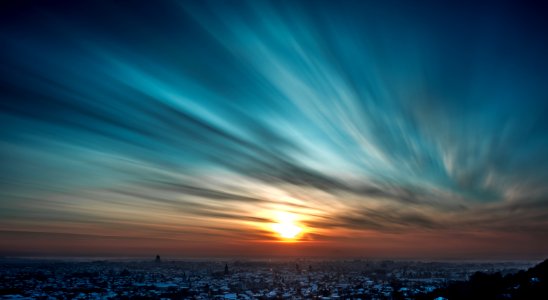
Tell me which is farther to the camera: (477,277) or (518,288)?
(477,277)

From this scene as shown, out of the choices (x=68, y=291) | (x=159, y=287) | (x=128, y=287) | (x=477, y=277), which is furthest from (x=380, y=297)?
(x=68, y=291)

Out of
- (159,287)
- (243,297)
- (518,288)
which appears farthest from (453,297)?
(159,287)

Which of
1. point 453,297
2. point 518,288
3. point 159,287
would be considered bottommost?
point 159,287

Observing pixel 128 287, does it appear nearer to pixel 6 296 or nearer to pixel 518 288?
pixel 6 296

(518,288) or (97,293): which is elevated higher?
(518,288)

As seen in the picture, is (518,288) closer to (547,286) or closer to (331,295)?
(547,286)

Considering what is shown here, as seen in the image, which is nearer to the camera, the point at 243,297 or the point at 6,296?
the point at 6,296

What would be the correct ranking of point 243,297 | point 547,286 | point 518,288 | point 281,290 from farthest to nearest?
1. point 281,290
2. point 243,297
3. point 518,288
4. point 547,286

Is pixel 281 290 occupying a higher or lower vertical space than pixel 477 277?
lower

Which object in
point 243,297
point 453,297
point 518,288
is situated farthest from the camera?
point 243,297
